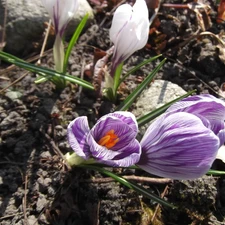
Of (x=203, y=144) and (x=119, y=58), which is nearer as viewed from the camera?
(x=203, y=144)

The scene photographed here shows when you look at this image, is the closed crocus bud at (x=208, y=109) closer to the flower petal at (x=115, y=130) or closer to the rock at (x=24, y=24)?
the flower petal at (x=115, y=130)

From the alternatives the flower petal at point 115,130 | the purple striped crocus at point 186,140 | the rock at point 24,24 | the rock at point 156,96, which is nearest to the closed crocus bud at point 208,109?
the purple striped crocus at point 186,140

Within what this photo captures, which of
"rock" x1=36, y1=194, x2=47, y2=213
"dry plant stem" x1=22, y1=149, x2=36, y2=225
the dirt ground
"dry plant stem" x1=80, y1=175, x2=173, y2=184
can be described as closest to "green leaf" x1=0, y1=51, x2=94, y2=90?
the dirt ground

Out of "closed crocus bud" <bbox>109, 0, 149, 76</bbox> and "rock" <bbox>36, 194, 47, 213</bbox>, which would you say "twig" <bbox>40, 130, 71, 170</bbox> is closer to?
"rock" <bbox>36, 194, 47, 213</bbox>

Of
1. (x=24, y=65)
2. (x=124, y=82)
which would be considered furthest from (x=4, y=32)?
(x=124, y=82)

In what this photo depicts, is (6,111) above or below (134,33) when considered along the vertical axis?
below

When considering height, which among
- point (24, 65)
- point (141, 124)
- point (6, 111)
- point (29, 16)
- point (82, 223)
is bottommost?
point (82, 223)

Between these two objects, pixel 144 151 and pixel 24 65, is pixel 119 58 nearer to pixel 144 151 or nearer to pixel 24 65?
pixel 24 65
